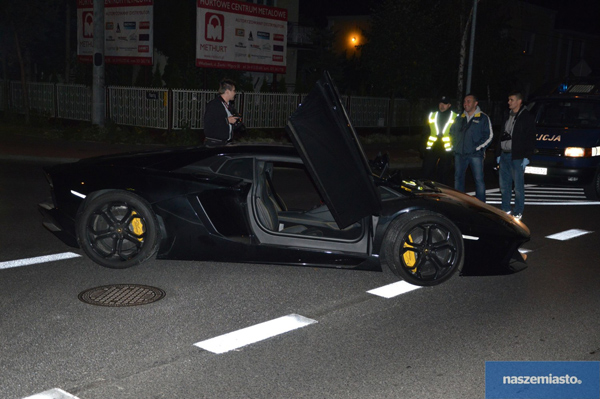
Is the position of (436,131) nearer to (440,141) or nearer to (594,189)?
(440,141)

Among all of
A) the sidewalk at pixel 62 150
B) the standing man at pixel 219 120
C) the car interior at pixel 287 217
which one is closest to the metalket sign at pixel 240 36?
the sidewalk at pixel 62 150

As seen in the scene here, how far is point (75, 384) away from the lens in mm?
3842

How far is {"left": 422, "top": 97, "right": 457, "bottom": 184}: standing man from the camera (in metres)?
10.8

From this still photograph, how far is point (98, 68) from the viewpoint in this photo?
64.6 feet

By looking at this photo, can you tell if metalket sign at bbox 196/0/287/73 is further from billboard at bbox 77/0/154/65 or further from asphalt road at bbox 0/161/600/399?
asphalt road at bbox 0/161/600/399

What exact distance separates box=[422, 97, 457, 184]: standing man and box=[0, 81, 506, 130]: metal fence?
1069cm

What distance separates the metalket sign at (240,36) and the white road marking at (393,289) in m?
16.3

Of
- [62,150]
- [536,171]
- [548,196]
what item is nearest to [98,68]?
[62,150]

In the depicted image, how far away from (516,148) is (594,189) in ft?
11.8

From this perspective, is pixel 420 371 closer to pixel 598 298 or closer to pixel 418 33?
pixel 598 298

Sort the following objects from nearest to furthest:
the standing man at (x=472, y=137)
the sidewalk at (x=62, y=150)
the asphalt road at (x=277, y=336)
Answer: the asphalt road at (x=277, y=336) < the standing man at (x=472, y=137) < the sidewalk at (x=62, y=150)

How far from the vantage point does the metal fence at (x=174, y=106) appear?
20609 millimetres

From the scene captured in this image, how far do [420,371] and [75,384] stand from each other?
2045 millimetres

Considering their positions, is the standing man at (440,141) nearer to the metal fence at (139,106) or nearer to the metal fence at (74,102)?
the metal fence at (139,106)
